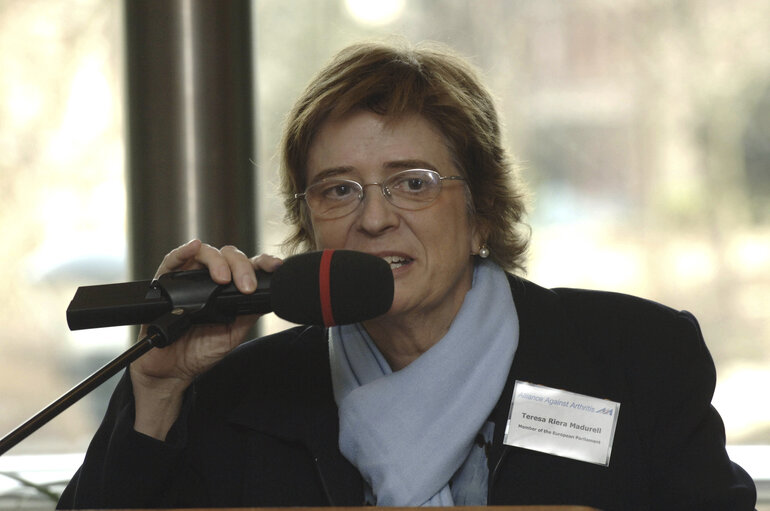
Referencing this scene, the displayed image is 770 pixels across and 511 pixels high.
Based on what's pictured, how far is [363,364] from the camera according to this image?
6.14 feet

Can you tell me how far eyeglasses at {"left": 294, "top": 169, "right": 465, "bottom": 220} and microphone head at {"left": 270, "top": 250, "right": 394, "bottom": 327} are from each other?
0.45 meters

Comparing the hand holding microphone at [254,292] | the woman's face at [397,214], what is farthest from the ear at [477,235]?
the hand holding microphone at [254,292]

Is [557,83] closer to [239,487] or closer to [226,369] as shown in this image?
Answer: [226,369]

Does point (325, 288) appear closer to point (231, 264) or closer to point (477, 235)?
point (231, 264)

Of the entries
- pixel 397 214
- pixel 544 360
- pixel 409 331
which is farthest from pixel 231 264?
pixel 544 360

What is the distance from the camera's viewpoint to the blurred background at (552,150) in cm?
A: 291

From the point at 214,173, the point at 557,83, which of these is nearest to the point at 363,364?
the point at 214,173

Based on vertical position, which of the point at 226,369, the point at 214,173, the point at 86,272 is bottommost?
the point at 226,369

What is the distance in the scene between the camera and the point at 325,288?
123 centimetres

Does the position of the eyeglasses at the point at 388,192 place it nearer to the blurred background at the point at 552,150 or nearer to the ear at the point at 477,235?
the ear at the point at 477,235

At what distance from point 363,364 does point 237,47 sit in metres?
1.20

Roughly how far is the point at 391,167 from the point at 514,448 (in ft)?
1.86

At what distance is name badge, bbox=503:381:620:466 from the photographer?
1.67 m

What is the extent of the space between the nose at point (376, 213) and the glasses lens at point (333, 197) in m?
0.03
